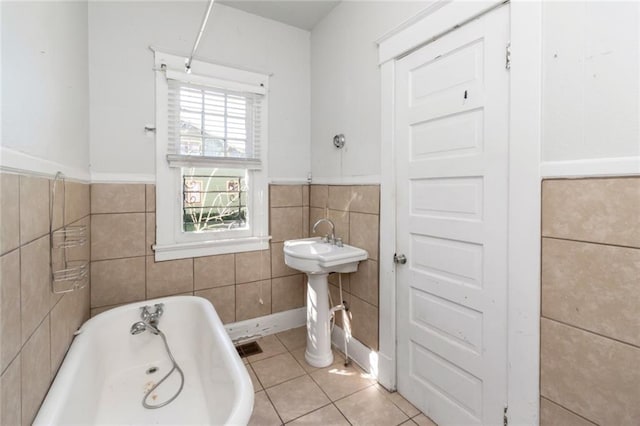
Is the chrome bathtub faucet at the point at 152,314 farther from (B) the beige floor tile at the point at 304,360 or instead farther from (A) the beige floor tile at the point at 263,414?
(B) the beige floor tile at the point at 304,360

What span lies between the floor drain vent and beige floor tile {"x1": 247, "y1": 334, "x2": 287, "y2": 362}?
0.11 feet

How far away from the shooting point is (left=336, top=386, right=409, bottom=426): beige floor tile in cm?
166

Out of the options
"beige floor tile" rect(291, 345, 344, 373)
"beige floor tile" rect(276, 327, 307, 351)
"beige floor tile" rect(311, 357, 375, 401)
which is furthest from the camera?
"beige floor tile" rect(276, 327, 307, 351)

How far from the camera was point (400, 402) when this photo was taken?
181 cm

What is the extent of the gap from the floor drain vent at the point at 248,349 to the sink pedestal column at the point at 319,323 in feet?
1.52

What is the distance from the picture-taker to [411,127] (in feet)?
5.69

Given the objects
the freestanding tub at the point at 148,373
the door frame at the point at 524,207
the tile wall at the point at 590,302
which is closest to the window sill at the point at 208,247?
the freestanding tub at the point at 148,373

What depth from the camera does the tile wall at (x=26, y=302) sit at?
0.79 m

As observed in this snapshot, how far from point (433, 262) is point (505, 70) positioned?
989 mm

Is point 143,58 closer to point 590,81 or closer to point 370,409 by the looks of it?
point 590,81

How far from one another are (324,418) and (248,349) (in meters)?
0.95

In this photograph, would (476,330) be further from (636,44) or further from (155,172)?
(155,172)

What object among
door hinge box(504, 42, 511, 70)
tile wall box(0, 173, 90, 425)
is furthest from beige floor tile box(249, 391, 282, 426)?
door hinge box(504, 42, 511, 70)

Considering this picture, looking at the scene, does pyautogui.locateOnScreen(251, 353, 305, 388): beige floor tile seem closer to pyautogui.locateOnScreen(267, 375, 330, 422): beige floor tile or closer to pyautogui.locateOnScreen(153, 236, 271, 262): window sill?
pyautogui.locateOnScreen(267, 375, 330, 422): beige floor tile
